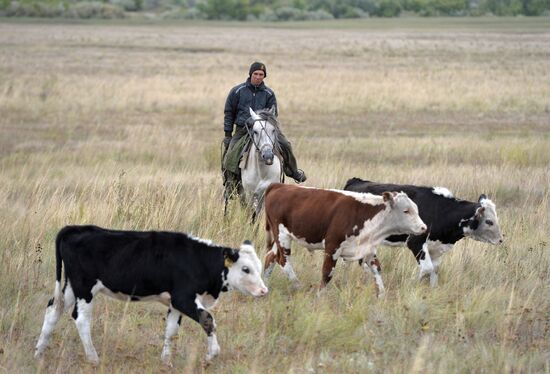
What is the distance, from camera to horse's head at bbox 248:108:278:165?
12438mm

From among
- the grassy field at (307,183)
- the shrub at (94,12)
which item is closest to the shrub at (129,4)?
the shrub at (94,12)

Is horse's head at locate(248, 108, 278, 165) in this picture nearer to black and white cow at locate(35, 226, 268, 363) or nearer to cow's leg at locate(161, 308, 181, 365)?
black and white cow at locate(35, 226, 268, 363)

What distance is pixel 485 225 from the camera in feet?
34.6

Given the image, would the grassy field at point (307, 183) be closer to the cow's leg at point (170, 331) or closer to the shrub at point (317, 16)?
the cow's leg at point (170, 331)

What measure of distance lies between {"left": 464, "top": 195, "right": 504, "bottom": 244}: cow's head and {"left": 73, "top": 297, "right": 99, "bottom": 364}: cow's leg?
461cm

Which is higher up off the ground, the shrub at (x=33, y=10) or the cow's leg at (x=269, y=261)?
the cow's leg at (x=269, y=261)

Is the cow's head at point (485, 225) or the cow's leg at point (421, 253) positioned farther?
the cow's head at point (485, 225)

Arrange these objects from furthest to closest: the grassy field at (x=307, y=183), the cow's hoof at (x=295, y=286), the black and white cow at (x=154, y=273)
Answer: the cow's hoof at (x=295, y=286) → the grassy field at (x=307, y=183) → the black and white cow at (x=154, y=273)

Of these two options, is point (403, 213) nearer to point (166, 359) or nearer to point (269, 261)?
point (269, 261)

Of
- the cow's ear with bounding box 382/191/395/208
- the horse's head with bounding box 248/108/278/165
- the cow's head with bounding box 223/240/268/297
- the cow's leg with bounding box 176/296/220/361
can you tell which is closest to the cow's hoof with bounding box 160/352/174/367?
the cow's leg with bounding box 176/296/220/361

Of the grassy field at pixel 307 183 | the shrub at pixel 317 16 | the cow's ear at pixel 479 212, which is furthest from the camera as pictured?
the shrub at pixel 317 16

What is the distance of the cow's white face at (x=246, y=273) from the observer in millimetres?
7672

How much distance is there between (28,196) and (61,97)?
58.8 feet

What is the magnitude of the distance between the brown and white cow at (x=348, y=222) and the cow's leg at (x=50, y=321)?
9.29 feet
